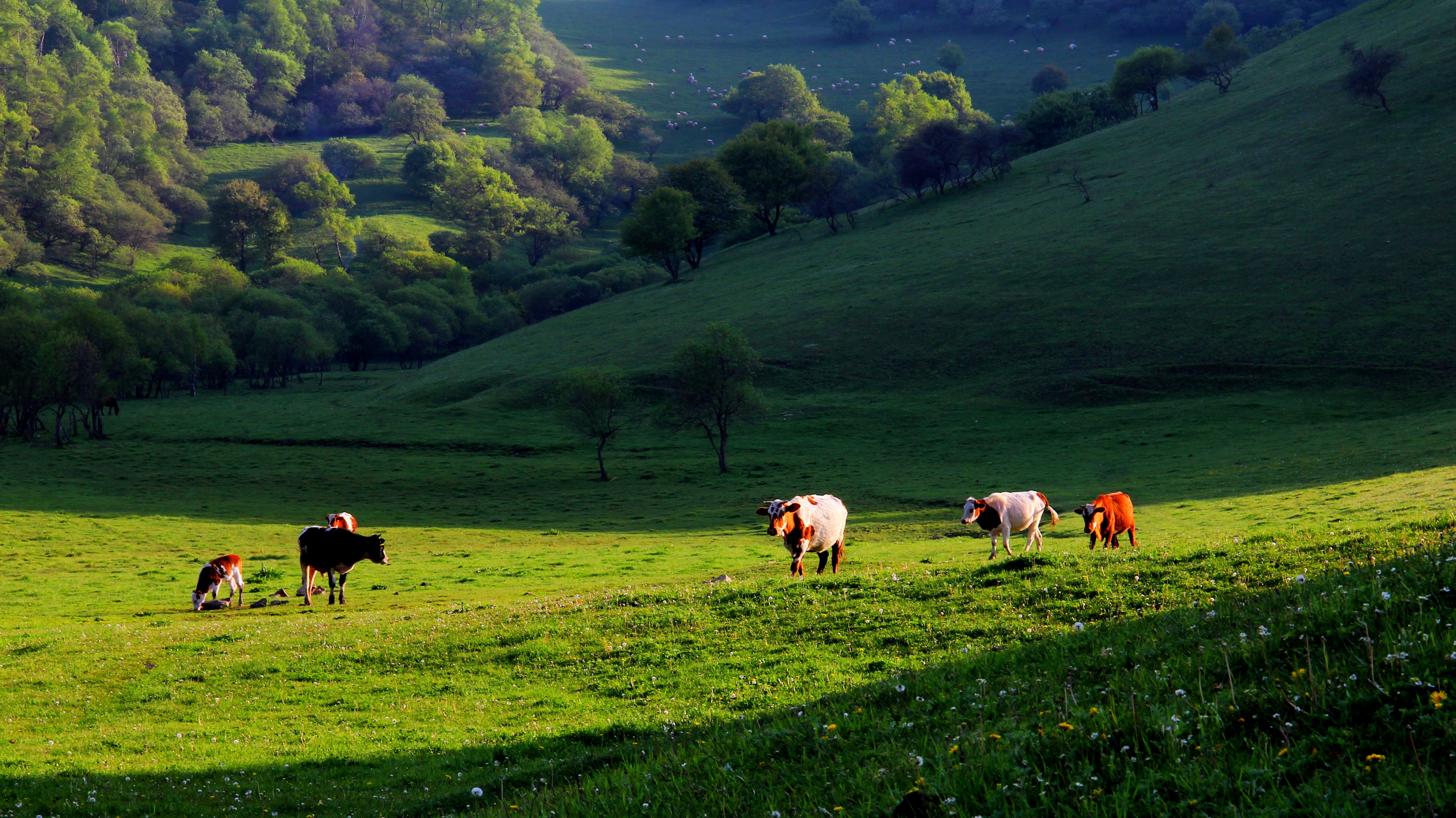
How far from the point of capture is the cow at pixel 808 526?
20656 mm

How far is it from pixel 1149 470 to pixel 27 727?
48.8 meters

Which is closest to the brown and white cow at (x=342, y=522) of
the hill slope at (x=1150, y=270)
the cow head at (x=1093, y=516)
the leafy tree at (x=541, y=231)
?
the cow head at (x=1093, y=516)

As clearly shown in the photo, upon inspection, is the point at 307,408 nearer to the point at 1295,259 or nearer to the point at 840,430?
the point at 840,430

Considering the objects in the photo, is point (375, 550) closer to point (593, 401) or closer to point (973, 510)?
point (973, 510)

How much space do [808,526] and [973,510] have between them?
632 cm

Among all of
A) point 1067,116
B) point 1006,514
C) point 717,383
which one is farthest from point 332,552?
point 1067,116

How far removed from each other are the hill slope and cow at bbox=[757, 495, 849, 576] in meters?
56.3

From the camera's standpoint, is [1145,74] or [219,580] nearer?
[219,580]

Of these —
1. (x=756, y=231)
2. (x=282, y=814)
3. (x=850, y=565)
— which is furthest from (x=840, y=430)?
(x=756, y=231)

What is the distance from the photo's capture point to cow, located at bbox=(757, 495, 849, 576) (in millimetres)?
20656

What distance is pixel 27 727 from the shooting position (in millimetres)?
14047

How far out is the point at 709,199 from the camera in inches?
5418

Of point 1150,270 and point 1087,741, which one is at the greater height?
point 1150,270

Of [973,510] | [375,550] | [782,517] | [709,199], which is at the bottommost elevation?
[375,550]
